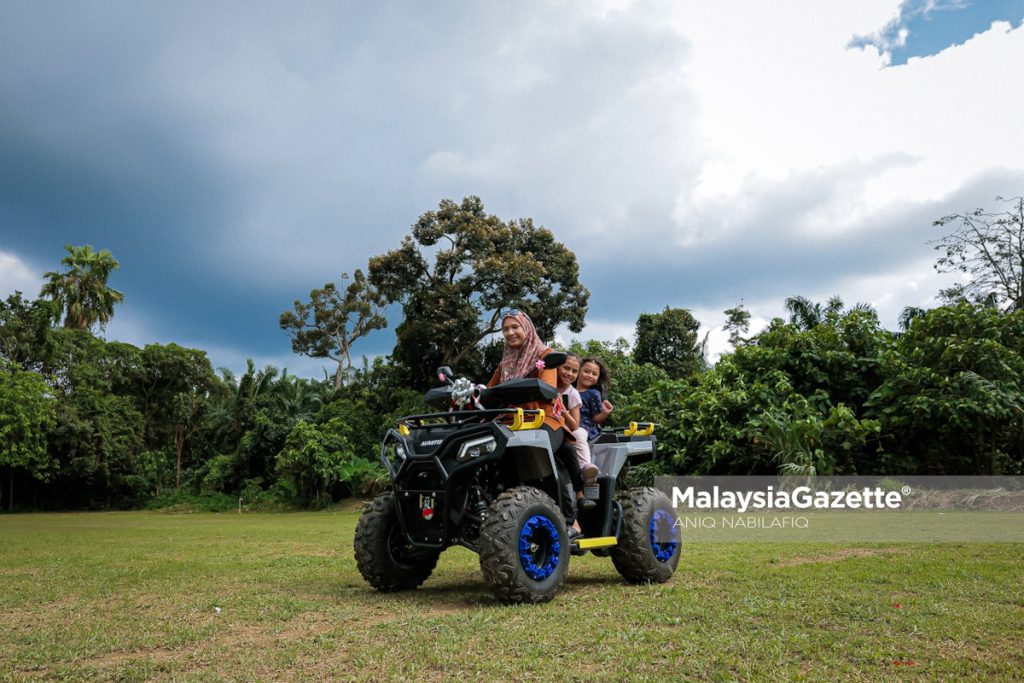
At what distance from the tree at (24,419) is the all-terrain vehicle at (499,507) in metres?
27.3

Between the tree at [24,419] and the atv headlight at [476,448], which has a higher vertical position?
the tree at [24,419]

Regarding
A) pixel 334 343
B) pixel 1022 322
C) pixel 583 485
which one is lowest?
pixel 583 485

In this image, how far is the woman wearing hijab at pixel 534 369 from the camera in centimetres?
585

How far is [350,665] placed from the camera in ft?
11.4

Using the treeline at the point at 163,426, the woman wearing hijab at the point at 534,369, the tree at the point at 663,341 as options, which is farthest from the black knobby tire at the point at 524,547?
the tree at the point at 663,341

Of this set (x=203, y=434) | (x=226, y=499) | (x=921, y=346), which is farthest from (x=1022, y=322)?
(x=203, y=434)

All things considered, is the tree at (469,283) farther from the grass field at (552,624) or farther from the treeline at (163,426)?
the grass field at (552,624)

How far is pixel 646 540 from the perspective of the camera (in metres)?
6.07

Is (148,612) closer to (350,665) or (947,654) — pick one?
(350,665)

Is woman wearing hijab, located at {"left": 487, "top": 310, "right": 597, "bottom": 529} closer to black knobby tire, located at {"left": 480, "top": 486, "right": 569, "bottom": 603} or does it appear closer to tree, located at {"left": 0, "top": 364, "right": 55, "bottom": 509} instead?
black knobby tire, located at {"left": 480, "top": 486, "right": 569, "bottom": 603}

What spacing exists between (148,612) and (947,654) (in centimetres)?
465

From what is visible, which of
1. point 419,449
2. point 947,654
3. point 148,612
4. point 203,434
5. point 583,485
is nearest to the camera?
point 947,654

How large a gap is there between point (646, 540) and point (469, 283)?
2085 centimetres

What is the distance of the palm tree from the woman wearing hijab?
1423 inches
